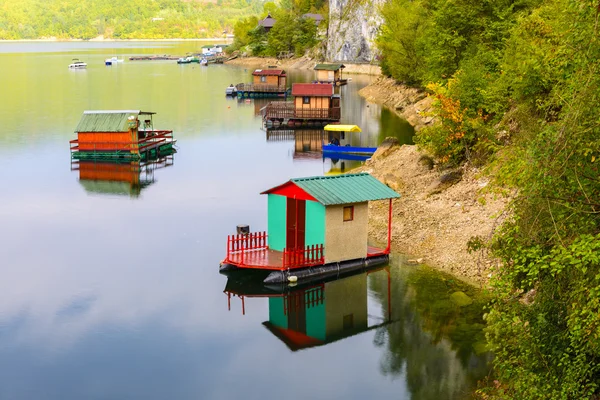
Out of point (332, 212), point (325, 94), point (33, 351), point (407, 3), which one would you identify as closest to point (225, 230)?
point (332, 212)

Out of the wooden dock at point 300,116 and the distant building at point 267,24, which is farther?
the distant building at point 267,24

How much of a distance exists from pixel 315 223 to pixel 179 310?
244 inches

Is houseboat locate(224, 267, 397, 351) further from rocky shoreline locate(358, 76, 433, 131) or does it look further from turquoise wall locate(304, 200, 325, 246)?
rocky shoreline locate(358, 76, 433, 131)

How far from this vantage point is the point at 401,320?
91.6 feet

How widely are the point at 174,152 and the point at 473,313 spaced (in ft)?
138

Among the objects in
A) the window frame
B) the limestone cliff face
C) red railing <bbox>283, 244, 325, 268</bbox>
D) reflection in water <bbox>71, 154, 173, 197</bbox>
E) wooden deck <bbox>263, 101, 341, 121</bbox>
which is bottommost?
reflection in water <bbox>71, 154, 173, 197</bbox>

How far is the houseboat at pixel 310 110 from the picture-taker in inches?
3118

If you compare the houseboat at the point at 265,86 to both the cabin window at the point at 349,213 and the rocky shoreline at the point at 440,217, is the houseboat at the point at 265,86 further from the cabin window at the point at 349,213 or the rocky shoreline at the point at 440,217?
the cabin window at the point at 349,213

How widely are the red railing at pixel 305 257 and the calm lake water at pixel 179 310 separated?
1.01m

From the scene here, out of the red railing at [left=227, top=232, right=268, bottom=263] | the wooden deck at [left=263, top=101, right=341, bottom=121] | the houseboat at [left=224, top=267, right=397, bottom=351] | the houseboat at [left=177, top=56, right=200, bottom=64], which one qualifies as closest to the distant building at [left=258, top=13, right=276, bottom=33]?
the houseboat at [left=177, top=56, right=200, bottom=64]

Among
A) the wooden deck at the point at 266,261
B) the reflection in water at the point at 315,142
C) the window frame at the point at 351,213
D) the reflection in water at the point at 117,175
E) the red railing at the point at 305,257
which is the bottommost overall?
the reflection in water at the point at 117,175

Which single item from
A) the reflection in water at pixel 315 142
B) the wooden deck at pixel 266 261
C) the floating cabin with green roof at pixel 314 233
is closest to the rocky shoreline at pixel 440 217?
the floating cabin with green roof at pixel 314 233

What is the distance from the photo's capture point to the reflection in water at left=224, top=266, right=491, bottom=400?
23.7 metres

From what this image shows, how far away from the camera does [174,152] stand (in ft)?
215
